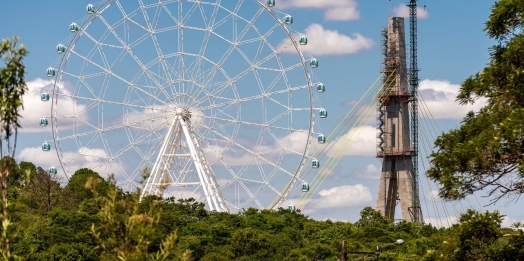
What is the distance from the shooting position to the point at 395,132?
131750mm

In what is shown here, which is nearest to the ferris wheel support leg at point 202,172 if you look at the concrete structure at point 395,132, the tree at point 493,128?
the concrete structure at point 395,132

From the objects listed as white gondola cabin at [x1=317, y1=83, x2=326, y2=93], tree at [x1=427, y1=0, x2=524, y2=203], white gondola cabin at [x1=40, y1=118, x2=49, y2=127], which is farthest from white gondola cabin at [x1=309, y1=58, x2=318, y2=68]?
tree at [x1=427, y1=0, x2=524, y2=203]

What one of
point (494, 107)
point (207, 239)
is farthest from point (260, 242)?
point (494, 107)

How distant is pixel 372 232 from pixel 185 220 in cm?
2057

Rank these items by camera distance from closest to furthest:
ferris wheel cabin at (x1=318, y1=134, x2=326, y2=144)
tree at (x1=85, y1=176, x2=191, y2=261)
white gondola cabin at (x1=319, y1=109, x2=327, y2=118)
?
tree at (x1=85, y1=176, x2=191, y2=261)
white gondola cabin at (x1=319, y1=109, x2=327, y2=118)
ferris wheel cabin at (x1=318, y1=134, x2=326, y2=144)

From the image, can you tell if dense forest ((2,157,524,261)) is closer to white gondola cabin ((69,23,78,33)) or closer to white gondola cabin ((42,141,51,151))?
white gondola cabin ((42,141,51,151))

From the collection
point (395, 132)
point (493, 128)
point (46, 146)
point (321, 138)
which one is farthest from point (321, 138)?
point (493, 128)

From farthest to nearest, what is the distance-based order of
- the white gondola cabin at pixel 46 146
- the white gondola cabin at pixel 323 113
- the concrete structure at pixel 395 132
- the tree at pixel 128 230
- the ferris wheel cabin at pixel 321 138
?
the concrete structure at pixel 395 132 < the white gondola cabin at pixel 46 146 < the ferris wheel cabin at pixel 321 138 < the white gondola cabin at pixel 323 113 < the tree at pixel 128 230

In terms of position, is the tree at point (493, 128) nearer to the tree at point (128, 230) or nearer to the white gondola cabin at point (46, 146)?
the tree at point (128, 230)

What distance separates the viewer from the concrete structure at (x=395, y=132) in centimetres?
12988

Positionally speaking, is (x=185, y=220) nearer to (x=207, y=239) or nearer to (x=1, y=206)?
(x=207, y=239)

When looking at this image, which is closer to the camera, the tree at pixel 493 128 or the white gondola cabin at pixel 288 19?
the tree at pixel 493 128

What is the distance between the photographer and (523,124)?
1119 inches

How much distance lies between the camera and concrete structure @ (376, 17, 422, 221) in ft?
426
